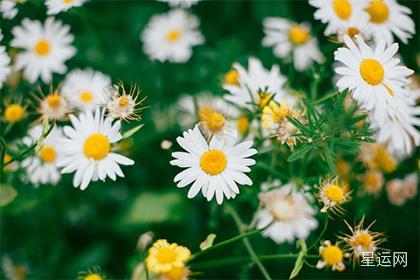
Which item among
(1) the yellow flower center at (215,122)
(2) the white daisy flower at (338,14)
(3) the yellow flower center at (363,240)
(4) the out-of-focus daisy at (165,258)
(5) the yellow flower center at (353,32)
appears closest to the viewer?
(4) the out-of-focus daisy at (165,258)

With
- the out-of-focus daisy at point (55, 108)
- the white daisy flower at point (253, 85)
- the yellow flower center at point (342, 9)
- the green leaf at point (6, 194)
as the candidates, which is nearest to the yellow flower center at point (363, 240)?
the white daisy flower at point (253, 85)

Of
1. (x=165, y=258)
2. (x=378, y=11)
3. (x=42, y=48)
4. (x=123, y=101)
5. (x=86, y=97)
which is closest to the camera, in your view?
(x=165, y=258)

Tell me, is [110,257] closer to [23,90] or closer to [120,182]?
[120,182]

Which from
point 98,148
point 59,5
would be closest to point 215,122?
point 98,148

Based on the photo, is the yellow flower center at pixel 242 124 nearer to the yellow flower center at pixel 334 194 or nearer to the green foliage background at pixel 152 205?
the green foliage background at pixel 152 205

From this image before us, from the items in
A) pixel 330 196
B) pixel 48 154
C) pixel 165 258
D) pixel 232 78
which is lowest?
pixel 165 258

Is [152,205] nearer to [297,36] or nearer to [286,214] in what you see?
[286,214]

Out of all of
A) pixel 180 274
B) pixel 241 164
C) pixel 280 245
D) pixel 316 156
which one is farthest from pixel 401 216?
pixel 180 274
